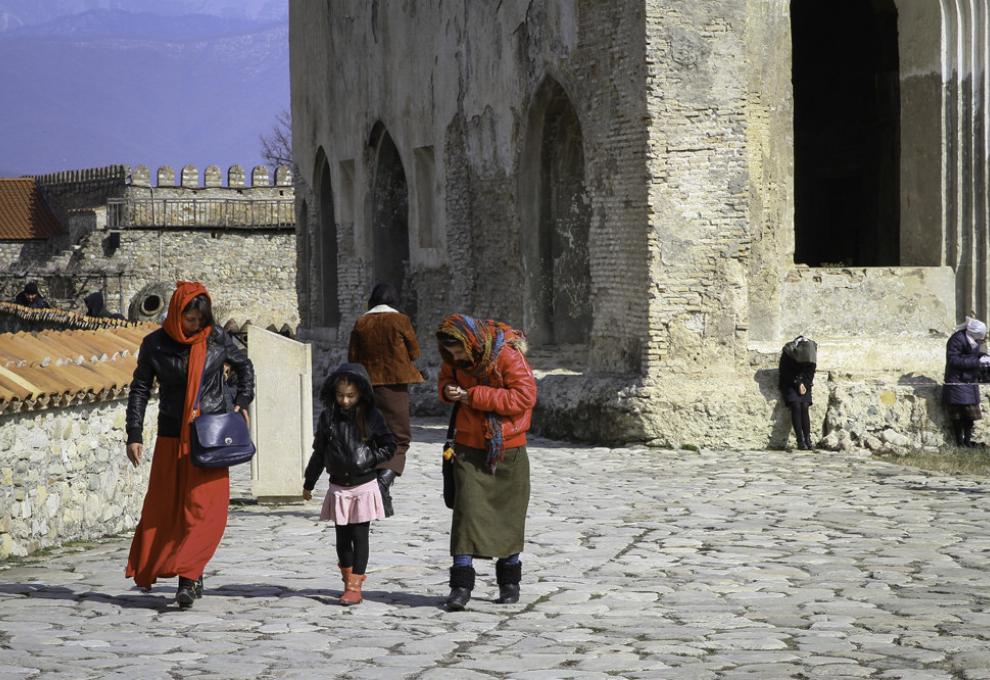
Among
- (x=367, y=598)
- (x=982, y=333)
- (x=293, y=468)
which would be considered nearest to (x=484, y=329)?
(x=367, y=598)

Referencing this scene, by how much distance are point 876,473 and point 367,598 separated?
642 cm

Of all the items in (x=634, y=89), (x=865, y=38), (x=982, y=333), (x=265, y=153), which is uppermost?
(x=265, y=153)

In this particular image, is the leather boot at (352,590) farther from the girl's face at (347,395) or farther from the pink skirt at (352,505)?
the girl's face at (347,395)

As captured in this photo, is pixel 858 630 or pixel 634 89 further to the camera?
pixel 634 89

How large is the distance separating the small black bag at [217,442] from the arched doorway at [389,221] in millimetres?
14607

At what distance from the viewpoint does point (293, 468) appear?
1143cm

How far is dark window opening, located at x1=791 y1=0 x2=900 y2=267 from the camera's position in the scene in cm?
1958

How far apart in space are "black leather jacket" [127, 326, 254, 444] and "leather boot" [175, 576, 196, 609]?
716 mm

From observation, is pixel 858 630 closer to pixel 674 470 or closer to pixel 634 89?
pixel 674 470

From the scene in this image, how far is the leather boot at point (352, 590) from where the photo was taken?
297 inches

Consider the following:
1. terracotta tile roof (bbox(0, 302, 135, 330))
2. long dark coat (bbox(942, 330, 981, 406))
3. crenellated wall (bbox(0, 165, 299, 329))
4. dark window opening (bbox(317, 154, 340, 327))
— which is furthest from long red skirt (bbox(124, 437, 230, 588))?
crenellated wall (bbox(0, 165, 299, 329))

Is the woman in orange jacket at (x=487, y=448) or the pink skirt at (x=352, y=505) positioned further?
the pink skirt at (x=352, y=505)

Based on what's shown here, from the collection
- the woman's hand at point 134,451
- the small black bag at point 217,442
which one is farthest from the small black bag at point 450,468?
the woman's hand at point 134,451

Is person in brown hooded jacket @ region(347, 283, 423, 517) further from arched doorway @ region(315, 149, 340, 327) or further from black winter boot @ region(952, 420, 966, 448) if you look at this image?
arched doorway @ region(315, 149, 340, 327)
